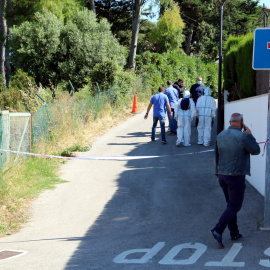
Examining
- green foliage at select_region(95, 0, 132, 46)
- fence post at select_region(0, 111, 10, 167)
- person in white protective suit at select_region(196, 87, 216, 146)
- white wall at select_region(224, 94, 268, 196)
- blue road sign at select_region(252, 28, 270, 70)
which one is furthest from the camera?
green foliage at select_region(95, 0, 132, 46)

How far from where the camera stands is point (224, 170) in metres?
6.52

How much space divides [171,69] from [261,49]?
2647 centimetres

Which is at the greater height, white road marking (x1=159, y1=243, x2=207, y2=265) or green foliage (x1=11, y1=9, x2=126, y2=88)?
green foliage (x1=11, y1=9, x2=126, y2=88)

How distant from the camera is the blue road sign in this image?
7.11 m

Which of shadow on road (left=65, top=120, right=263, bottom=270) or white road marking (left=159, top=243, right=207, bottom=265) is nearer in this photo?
white road marking (left=159, top=243, right=207, bottom=265)

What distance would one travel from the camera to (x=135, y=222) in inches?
309

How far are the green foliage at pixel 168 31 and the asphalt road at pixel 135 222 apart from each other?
24825 mm

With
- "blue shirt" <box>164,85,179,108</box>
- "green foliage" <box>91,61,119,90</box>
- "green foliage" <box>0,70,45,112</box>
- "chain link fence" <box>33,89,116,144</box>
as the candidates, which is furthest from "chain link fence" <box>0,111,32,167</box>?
"green foliage" <box>91,61,119,90</box>

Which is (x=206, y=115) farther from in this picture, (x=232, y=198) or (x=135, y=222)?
(x=232, y=198)

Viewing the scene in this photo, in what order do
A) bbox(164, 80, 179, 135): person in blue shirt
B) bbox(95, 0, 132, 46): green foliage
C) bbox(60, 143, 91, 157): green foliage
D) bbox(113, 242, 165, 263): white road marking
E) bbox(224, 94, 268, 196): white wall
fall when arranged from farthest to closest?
bbox(95, 0, 132, 46): green foliage
bbox(164, 80, 179, 135): person in blue shirt
bbox(60, 143, 91, 157): green foliage
bbox(224, 94, 268, 196): white wall
bbox(113, 242, 165, 263): white road marking

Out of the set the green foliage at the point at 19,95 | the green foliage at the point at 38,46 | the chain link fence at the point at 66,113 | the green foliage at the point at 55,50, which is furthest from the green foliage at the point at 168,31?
the chain link fence at the point at 66,113

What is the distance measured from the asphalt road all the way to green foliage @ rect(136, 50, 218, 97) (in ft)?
61.8

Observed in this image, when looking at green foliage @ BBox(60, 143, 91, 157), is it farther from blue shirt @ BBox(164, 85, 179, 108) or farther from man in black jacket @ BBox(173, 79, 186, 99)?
man in black jacket @ BBox(173, 79, 186, 99)

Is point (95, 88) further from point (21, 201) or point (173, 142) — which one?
point (21, 201)
